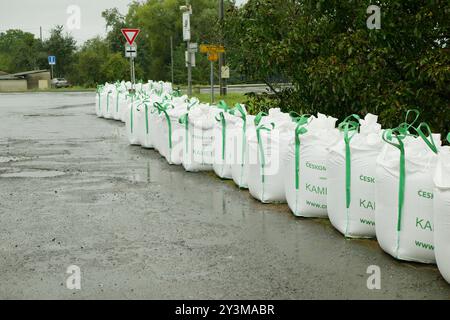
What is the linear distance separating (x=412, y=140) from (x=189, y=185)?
159 inches

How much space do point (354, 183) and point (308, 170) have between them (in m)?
0.84

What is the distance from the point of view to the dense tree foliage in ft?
29.6

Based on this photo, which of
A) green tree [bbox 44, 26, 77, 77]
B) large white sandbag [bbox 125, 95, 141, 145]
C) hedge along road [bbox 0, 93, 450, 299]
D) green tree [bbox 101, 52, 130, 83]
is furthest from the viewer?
green tree [bbox 44, 26, 77, 77]

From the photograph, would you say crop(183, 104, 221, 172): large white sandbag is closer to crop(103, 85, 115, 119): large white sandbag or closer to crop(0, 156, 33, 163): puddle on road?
crop(0, 156, 33, 163): puddle on road

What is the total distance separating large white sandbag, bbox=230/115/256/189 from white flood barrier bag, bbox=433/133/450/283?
11.9 feet

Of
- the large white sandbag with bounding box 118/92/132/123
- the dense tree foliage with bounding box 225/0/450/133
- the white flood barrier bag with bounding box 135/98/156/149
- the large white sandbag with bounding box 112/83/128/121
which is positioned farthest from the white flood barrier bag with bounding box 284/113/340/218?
the large white sandbag with bounding box 112/83/128/121

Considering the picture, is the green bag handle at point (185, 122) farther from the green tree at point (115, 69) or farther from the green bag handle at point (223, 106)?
the green tree at point (115, 69)

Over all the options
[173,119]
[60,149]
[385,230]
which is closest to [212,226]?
[385,230]

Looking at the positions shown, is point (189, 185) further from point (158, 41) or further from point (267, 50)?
point (158, 41)

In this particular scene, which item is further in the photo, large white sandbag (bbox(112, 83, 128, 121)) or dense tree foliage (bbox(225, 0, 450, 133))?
large white sandbag (bbox(112, 83, 128, 121))

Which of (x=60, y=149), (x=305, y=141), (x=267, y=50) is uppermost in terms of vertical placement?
(x=267, y=50)

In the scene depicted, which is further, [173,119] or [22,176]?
[173,119]
